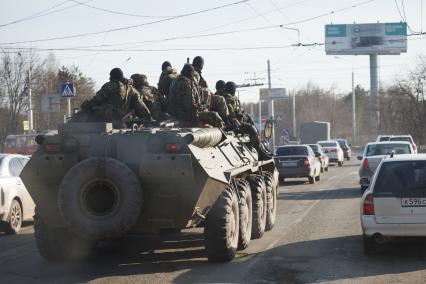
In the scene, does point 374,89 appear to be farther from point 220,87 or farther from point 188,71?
point 188,71

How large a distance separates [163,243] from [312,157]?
17.5 metres

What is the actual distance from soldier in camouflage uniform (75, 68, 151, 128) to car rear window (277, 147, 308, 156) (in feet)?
57.6

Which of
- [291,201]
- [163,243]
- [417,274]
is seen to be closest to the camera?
[417,274]

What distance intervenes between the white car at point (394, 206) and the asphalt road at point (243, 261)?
0.39 meters

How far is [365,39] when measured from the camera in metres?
76.0

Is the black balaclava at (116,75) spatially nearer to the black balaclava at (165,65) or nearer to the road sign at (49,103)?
the black balaclava at (165,65)

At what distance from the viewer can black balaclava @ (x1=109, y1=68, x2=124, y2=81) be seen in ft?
36.5

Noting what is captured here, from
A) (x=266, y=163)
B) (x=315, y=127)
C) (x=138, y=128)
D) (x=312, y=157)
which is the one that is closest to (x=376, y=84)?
(x=315, y=127)

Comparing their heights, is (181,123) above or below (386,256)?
above

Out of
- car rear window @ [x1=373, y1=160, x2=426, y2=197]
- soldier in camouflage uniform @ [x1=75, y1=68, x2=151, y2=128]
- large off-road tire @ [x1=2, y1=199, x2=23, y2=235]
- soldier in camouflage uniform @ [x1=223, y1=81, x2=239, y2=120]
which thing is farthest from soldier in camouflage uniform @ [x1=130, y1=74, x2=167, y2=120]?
car rear window @ [x1=373, y1=160, x2=426, y2=197]

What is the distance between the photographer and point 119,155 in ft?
30.9

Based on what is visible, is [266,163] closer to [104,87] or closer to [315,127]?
[104,87]

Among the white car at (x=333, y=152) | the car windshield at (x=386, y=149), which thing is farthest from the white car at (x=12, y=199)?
the white car at (x=333, y=152)

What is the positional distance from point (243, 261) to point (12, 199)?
5.59 meters
